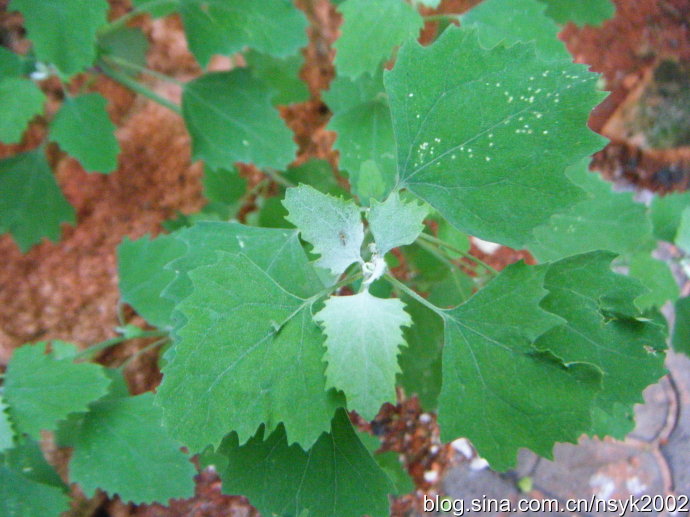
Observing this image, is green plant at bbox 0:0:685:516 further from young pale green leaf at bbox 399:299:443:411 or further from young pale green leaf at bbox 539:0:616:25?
young pale green leaf at bbox 539:0:616:25

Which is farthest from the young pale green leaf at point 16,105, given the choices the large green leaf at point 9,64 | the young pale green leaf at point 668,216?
the young pale green leaf at point 668,216

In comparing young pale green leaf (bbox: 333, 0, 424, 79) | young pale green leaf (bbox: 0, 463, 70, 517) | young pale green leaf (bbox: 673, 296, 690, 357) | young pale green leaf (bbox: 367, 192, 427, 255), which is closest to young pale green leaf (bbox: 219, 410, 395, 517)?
young pale green leaf (bbox: 367, 192, 427, 255)

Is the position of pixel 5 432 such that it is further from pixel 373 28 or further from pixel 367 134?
pixel 373 28

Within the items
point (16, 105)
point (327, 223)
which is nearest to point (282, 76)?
point (16, 105)

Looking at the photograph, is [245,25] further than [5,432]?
Yes

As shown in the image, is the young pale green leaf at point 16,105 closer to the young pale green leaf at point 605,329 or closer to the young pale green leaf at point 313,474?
the young pale green leaf at point 313,474

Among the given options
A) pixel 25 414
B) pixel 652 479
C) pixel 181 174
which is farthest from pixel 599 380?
pixel 181 174

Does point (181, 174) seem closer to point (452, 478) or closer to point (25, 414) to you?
point (25, 414)
